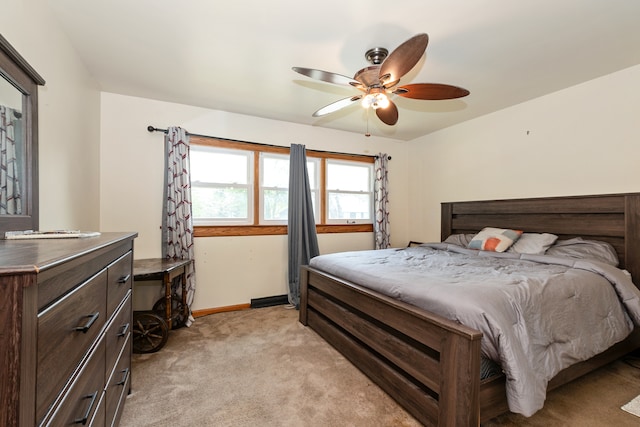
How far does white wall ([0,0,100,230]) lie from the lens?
1.53 meters

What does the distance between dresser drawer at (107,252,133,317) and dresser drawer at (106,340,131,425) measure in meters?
0.33

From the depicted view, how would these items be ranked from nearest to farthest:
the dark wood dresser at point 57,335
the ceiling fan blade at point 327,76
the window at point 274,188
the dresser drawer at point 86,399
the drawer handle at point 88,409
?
1. the dark wood dresser at point 57,335
2. the dresser drawer at point 86,399
3. the drawer handle at point 88,409
4. the ceiling fan blade at point 327,76
5. the window at point 274,188

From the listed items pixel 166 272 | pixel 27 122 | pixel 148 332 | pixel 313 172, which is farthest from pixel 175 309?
pixel 313 172

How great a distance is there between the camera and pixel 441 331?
1434 millimetres

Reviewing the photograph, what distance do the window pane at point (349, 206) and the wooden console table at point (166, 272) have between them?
2.04m

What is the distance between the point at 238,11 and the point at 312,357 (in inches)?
99.5

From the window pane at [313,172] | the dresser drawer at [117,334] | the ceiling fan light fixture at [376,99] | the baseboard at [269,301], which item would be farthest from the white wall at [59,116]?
the window pane at [313,172]

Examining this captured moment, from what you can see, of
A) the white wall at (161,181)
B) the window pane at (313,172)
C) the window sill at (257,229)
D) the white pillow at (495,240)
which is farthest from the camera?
the window pane at (313,172)

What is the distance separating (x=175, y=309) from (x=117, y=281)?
1.82 meters

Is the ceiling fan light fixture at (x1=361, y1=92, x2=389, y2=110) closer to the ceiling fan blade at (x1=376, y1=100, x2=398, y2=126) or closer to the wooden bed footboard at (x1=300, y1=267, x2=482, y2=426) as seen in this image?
the ceiling fan blade at (x1=376, y1=100, x2=398, y2=126)

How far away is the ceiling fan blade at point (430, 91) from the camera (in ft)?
6.55

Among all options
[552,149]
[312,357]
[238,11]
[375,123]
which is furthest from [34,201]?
[552,149]

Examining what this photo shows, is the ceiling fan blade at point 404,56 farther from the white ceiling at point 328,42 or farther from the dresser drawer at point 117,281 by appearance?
the dresser drawer at point 117,281

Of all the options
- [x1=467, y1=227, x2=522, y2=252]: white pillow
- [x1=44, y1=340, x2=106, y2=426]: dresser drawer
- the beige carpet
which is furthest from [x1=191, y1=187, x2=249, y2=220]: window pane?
[x1=467, y1=227, x2=522, y2=252]: white pillow
